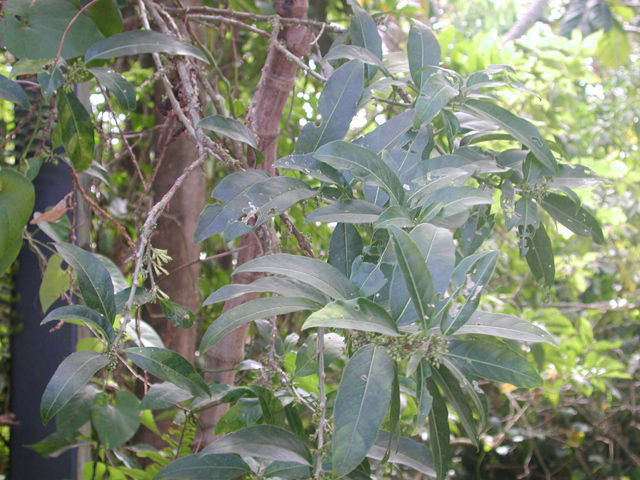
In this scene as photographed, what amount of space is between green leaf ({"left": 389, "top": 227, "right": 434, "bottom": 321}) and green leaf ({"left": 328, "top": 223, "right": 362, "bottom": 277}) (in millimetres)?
147

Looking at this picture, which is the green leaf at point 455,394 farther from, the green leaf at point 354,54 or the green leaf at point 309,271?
the green leaf at point 354,54

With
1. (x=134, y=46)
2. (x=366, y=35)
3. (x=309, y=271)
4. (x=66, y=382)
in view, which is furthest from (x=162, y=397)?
(x=366, y=35)

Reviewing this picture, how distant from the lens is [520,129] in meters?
0.62

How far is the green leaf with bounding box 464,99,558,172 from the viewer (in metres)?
0.61

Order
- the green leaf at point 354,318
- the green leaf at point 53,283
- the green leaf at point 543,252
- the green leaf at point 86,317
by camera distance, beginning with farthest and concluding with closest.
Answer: the green leaf at point 53,283 < the green leaf at point 543,252 < the green leaf at point 86,317 < the green leaf at point 354,318

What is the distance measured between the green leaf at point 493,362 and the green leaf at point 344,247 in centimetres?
14

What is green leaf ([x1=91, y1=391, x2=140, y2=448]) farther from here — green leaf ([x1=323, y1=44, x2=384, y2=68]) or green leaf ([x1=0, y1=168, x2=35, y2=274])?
green leaf ([x1=323, y1=44, x2=384, y2=68])

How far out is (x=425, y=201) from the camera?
55 cm

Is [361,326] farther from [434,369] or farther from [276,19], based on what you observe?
[276,19]

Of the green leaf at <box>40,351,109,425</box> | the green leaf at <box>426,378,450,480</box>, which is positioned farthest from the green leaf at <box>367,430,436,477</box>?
the green leaf at <box>40,351,109,425</box>

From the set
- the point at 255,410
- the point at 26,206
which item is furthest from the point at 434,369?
the point at 26,206

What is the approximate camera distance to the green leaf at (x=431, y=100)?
57cm

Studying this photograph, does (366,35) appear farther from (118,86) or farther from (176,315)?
(176,315)

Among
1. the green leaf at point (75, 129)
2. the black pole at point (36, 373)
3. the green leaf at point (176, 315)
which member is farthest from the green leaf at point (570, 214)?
the black pole at point (36, 373)
